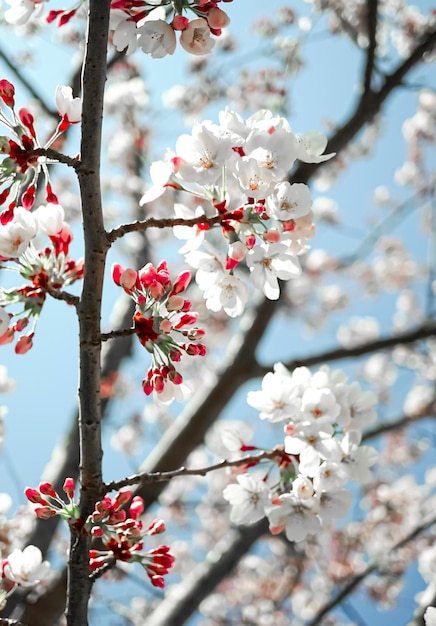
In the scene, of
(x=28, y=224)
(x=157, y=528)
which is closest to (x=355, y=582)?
(x=157, y=528)

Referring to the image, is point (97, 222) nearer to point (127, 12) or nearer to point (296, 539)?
point (127, 12)

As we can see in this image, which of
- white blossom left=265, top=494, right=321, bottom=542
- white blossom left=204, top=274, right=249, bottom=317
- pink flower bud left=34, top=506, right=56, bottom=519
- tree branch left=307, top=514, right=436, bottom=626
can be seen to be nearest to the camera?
pink flower bud left=34, top=506, right=56, bottom=519

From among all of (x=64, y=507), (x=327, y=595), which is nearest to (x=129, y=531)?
(x=64, y=507)

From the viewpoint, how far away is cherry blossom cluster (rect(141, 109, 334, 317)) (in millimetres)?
1250

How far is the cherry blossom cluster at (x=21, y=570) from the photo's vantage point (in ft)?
4.94

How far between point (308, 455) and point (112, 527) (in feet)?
1.49

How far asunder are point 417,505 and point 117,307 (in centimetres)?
408

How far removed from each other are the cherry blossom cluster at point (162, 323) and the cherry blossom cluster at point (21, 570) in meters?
0.53

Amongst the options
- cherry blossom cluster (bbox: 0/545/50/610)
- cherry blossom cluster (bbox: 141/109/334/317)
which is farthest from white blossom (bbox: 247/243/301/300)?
cherry blossom cluster (bbox: 0/545/50/610)

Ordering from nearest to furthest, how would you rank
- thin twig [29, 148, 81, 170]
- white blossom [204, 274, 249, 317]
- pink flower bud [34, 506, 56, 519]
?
thin twig [29, 148, 81, 170], pink flower bud [34, 506, 56, 519], white blossom [204, 274, 249, 317]

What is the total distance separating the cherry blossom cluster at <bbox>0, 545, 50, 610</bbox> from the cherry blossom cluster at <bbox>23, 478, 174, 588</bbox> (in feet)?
0.75

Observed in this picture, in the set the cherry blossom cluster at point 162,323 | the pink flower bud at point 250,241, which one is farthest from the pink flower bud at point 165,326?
the pink flower bud at point 250,241

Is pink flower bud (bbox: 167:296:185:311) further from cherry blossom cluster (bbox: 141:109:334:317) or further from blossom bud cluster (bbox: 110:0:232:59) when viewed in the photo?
blossom bud cluster (bbox: 110:0:232:59)

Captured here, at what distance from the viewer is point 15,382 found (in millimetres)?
2189
